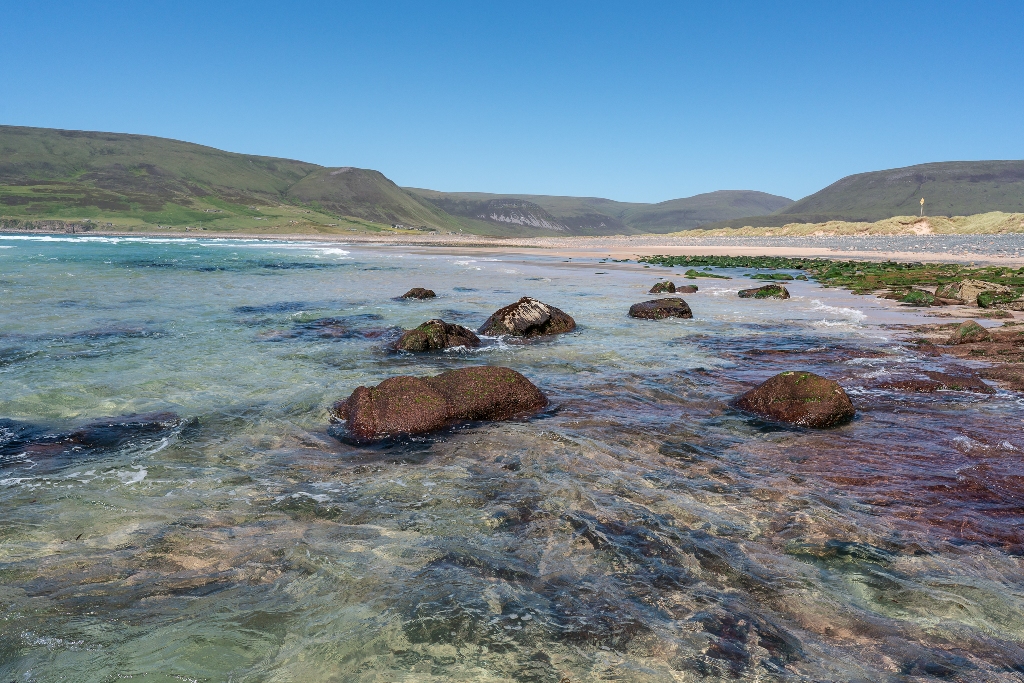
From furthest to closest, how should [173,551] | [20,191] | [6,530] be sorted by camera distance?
[20,191] → [6,530] → [173,551]

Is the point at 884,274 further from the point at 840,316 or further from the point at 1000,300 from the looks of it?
the point at 840,316

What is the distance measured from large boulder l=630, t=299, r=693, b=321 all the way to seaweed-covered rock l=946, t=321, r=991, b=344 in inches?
253

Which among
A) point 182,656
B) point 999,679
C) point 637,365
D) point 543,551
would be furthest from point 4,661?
point 637,365

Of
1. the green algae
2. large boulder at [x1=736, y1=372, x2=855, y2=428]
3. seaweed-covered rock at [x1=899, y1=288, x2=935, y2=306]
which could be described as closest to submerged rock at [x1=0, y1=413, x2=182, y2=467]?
large boulder at [x1=736, y1=372, x2=855, y2=428]

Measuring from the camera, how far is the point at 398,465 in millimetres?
5984

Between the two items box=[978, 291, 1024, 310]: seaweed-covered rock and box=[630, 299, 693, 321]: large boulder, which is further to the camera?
box=[978, 291, 1024, 310]: seaweed-covered rock

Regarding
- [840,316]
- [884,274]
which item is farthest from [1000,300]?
[884,274]

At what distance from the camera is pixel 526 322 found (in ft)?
46.3

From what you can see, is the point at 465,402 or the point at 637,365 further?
the point at 637,365

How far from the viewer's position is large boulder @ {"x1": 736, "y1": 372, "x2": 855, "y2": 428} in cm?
724

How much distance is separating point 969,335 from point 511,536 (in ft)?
43.4

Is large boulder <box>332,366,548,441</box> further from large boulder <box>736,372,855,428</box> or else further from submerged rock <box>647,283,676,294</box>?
submerged rock <box>647,283,676,294</box>

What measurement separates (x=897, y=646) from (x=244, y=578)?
4106mm

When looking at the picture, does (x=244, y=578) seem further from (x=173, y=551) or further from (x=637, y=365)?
(x=637, y=365)
